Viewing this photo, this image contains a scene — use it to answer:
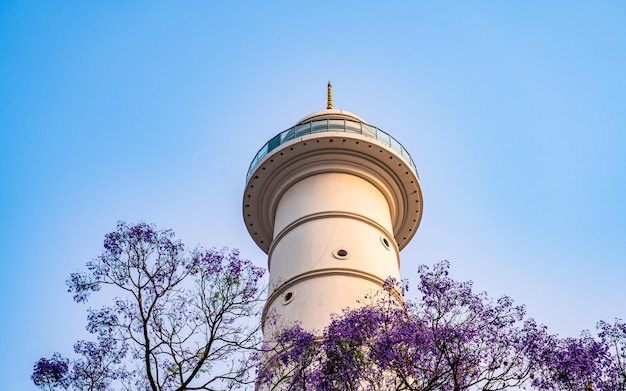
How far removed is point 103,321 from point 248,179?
7.48 metres

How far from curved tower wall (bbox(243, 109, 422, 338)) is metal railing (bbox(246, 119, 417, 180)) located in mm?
32

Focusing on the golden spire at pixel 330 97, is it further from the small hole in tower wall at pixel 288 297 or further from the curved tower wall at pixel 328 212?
the small hole in tower wall at pixel 288 297

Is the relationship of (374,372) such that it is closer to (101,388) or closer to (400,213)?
(101,388)

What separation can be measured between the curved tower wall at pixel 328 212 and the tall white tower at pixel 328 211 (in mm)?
25

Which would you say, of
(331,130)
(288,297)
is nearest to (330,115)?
(331,130)

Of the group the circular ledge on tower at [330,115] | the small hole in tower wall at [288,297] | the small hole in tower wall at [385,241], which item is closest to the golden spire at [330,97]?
the circular ledge on tower at [330,115]

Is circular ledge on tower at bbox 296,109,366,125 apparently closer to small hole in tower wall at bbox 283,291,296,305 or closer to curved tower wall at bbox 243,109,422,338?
curved tower wall at bbox 243,109,422,338

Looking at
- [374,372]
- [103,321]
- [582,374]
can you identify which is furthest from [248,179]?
[582,374]

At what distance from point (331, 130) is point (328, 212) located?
2.48m

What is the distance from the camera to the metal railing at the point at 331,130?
16.9 m

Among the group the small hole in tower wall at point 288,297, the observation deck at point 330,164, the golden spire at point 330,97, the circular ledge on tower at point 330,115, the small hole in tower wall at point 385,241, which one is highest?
the golden spire at point 330,97

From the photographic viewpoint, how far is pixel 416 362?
9.69 m

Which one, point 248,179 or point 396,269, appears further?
point 248,179

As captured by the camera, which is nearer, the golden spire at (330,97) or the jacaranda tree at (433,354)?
the jacaranda tree at (433,354)
